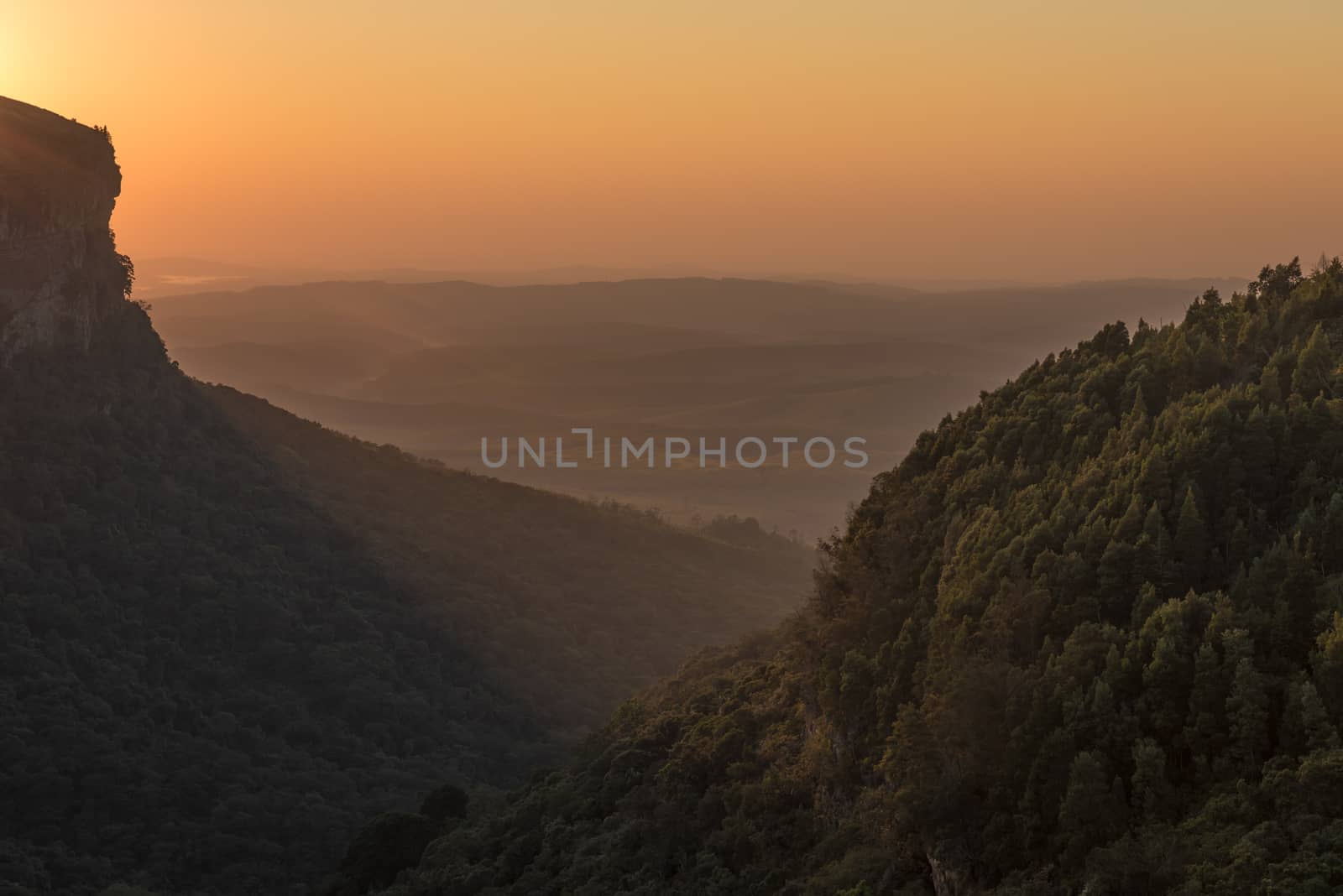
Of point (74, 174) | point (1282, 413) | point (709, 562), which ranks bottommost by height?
point (709, 562)

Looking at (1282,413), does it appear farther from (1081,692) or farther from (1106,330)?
(1106,330)

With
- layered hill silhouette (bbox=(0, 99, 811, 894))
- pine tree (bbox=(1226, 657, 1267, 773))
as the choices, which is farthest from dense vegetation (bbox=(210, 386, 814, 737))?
pine tree (bbox=(1226, 657, 1267, 773))

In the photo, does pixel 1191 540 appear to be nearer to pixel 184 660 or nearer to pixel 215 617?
pixel 184 660

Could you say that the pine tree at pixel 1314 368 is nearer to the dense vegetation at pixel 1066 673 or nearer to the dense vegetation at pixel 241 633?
the dense vegetation at pixel 1066 673

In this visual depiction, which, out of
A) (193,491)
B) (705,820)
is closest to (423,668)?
(193,491)

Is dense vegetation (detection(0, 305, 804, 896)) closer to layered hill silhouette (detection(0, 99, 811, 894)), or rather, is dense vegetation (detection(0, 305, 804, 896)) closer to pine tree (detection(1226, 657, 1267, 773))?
layered hill silhouette (detection(0, 99, 811, 894))

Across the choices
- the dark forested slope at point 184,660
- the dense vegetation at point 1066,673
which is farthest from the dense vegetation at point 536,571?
Answer: the dense vegetation at point 1066,673
